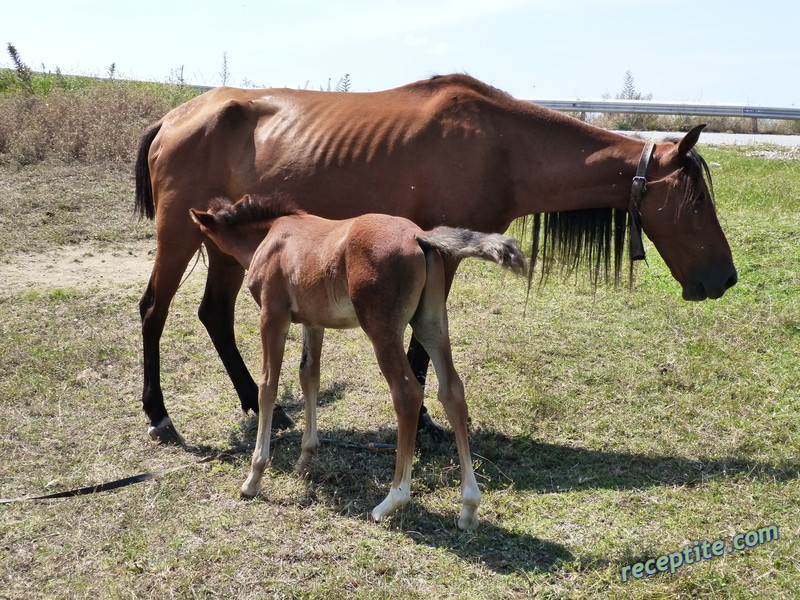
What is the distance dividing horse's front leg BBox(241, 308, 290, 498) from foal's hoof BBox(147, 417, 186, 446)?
0.93 m

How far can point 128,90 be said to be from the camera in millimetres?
14062

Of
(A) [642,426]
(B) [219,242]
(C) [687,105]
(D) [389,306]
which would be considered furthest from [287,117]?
(C) [687,105]

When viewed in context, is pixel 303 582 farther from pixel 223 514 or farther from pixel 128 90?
pixel 128 90

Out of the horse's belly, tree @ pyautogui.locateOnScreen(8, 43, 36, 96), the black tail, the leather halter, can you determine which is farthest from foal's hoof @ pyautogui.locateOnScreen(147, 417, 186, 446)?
tree @ pyautogui.locateOnScreen(8, 43, 36, 96)

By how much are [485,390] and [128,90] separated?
35.4 ft

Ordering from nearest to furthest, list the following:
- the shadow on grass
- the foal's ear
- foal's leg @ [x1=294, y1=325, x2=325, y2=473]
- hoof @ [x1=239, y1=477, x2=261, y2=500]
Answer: the shadow on grass
hoof @ [x1=239, y1=477, x2=261, y2=500]
foal's leg @ [x1=294, y1=325, x2=325, y2=473]
the foal's ear

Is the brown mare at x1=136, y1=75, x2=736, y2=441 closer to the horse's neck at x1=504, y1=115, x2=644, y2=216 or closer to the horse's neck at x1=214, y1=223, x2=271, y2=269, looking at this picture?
the horse's neck at x1=504, y1=115, x2=644, y2=216

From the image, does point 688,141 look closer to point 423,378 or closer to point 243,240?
point 423,378

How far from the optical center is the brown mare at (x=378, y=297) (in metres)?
3.81

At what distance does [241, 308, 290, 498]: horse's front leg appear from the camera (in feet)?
14.1

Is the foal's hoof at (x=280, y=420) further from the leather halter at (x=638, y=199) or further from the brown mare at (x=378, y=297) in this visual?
the leather halter at (x=638, y=199)

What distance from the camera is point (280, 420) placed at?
5.36 meters

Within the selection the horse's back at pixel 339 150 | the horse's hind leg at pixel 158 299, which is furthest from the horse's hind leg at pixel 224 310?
the horse's back at pixel 339 150

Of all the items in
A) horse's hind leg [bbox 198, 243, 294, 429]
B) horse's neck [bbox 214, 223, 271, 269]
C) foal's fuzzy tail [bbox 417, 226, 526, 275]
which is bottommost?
horse's hind leg [bbox 198, 243, 294, 429]
